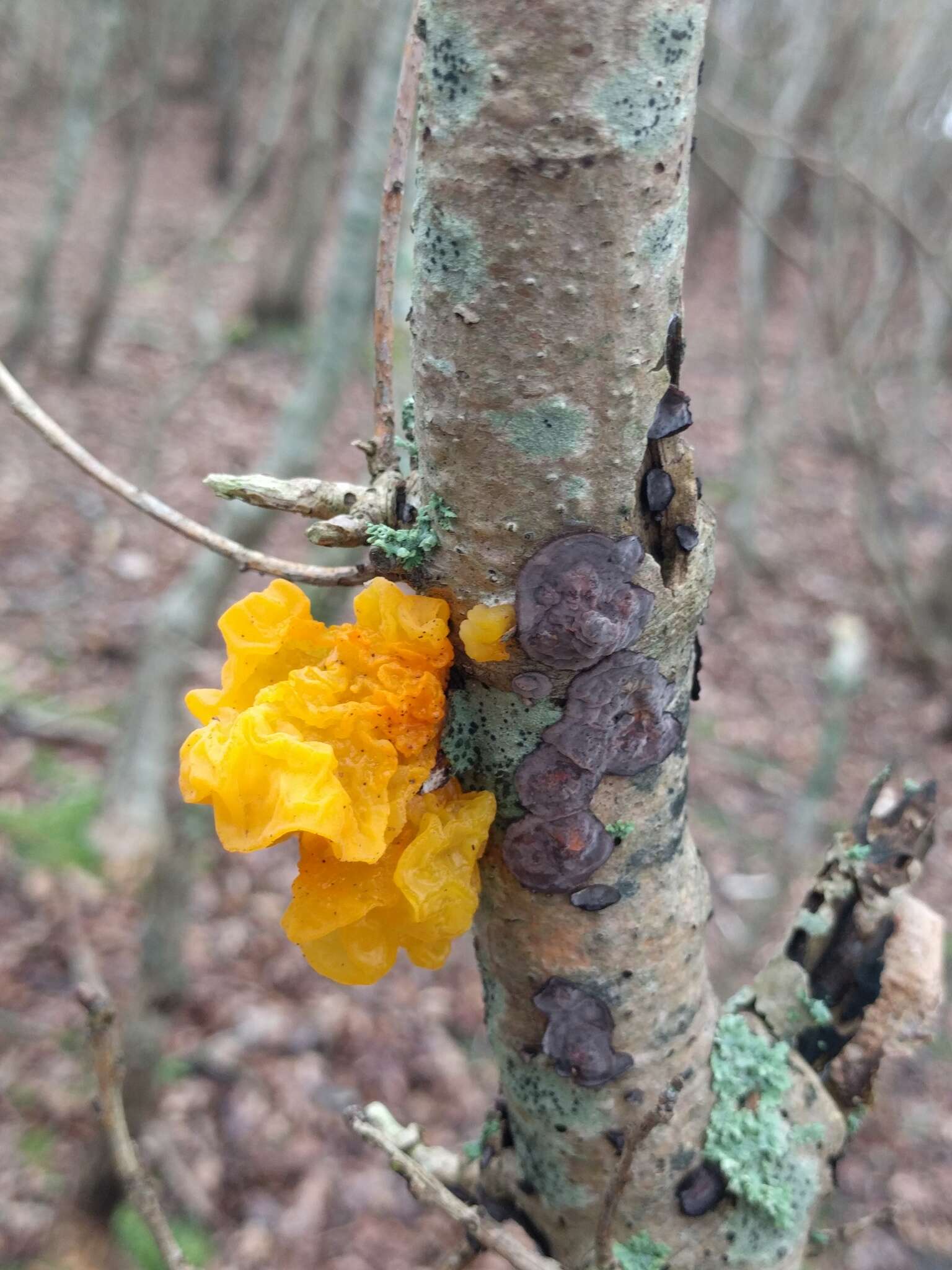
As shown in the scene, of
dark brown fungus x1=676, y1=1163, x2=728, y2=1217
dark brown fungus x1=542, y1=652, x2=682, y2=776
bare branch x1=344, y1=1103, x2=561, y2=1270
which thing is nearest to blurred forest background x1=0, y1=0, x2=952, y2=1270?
dark brown fungus x1=676, y1=1163, x2=728, y2=1217

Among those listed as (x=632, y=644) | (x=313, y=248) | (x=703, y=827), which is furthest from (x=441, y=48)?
(x=313, y=248)

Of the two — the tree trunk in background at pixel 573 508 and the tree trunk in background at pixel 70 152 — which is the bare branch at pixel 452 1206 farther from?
the tree trunk in background at pixel 70 152

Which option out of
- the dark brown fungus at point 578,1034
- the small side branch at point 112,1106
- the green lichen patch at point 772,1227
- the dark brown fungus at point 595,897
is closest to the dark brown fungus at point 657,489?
the dark brown fungus at point 595,897

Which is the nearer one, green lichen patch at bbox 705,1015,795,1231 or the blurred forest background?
green lichen patch at bbox 705,1015,795,1231

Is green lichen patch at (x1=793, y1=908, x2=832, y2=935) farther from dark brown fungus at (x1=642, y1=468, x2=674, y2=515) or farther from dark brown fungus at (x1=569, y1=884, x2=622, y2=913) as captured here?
dark brown fungus at (x1=642, y1=468, x2=674, y2=515)

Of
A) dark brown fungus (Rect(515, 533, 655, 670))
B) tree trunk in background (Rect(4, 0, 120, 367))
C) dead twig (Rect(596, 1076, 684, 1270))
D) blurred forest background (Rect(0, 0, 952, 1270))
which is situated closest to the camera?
dark brown fungus (Rect(515, 533, 655, 670))

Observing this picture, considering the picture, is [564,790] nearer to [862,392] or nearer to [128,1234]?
[128,1234]

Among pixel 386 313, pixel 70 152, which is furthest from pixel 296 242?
pixel 386 313
